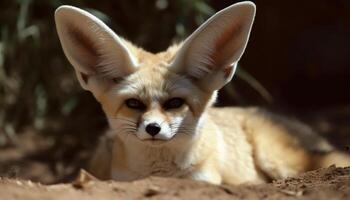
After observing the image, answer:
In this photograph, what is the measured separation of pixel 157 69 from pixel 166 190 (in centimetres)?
140

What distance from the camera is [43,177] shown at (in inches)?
249

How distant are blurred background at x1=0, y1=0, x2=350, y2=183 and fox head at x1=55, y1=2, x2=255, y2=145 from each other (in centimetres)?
200

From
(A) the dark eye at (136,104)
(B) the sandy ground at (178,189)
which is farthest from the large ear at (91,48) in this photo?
(B) the sandy ground at (178,189)

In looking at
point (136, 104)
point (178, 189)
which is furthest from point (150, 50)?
point (178, 189)

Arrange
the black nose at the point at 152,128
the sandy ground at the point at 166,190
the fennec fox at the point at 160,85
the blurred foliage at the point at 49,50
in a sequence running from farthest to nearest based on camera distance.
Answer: the blurred foliage at the point at 49,50
the fennec fox at the point at 160,85
the black nose at the point at 152,128
the sandy ground at the point at 166,190

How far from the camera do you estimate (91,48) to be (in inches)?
166

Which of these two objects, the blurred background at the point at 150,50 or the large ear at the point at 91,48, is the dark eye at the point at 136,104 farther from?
the blurred background at the point at 150,50

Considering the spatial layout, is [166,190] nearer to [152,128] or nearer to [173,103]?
[152,128]

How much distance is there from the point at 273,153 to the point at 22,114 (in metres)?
2.86

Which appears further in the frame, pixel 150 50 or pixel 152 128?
pixel 150 50

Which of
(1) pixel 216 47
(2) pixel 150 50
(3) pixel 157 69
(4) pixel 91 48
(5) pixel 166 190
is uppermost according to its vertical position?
(2) pixel 150 50

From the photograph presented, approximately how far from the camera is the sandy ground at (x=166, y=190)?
9.12 feet

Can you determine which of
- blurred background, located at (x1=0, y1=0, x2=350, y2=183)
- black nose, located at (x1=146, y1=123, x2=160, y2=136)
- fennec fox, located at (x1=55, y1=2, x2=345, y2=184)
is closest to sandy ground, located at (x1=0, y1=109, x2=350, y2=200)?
black nose, located at (x1=146, y1=123, x2=160, y2=136)

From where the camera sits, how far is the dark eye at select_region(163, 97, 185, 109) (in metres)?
4.01
